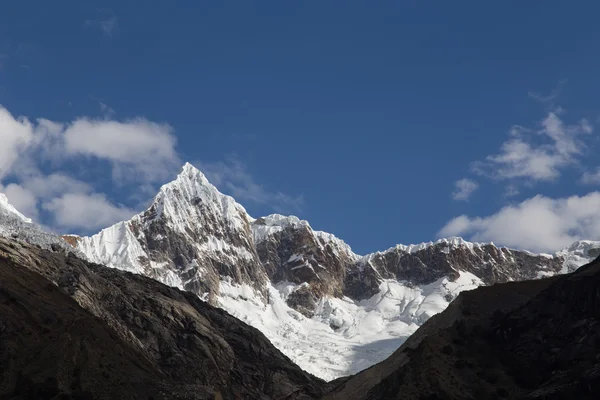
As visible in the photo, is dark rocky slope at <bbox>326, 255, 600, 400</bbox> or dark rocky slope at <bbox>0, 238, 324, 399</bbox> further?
dark rocky slope at <bbox>0, 238, 324, 399</bbox>

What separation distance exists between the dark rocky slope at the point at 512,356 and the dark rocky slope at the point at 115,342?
27.9 metres

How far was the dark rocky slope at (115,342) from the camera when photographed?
90438 millimetres

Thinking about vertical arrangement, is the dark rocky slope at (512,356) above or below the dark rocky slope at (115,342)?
below

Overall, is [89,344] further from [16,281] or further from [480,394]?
[480,394]

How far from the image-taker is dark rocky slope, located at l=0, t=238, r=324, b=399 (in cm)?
9044

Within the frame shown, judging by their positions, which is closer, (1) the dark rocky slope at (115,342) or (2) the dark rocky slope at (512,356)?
(2) the dark rocky slope at (512,356)

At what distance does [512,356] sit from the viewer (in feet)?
284

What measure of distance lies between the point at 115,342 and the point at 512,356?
192 feet

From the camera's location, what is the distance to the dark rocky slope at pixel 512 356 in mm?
76812

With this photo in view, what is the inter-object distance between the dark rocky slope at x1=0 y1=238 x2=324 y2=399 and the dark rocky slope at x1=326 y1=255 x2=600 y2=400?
27876mm

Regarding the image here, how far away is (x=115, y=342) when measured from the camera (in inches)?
4407

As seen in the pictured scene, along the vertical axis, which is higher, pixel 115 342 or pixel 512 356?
pixel 115 342

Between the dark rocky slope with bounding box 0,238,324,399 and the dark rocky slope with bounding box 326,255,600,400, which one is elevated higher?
the dark rocky slope with bounding box 0,238,324,399

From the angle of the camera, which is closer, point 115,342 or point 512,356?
point 512,356
